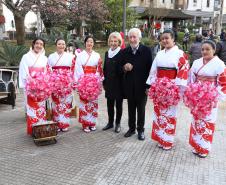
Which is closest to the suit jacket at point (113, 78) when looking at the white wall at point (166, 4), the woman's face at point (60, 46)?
the woman's face at point (60, 46)

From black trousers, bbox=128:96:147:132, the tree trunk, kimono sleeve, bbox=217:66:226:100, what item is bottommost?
black trousers, bbox=128:96:147:132

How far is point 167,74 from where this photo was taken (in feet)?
15.4

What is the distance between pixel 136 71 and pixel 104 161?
60.8 inches

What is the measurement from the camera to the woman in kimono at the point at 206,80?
435 cm

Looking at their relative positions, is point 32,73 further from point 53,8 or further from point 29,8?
point 53,8

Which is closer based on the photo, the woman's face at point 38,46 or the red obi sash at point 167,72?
the red obi sash at point 167,72

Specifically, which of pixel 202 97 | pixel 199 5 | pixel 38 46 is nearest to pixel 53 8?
pixel 38 46

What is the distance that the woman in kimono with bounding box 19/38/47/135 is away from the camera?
5.35m

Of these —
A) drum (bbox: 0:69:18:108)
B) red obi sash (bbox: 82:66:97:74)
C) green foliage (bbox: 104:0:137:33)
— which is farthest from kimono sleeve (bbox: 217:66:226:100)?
green foliage (bbox: 104:0:137:33)

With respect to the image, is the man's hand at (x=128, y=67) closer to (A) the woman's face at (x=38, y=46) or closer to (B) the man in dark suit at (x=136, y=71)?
(B) the man in dark suit at (x=136, y=71)

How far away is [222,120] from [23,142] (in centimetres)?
403

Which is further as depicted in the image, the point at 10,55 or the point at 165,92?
the point at 10,55

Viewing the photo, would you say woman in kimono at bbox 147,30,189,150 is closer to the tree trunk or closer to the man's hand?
the man's hand

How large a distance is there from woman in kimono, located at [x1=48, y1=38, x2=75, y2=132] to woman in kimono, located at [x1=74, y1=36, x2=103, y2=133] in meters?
0.20
